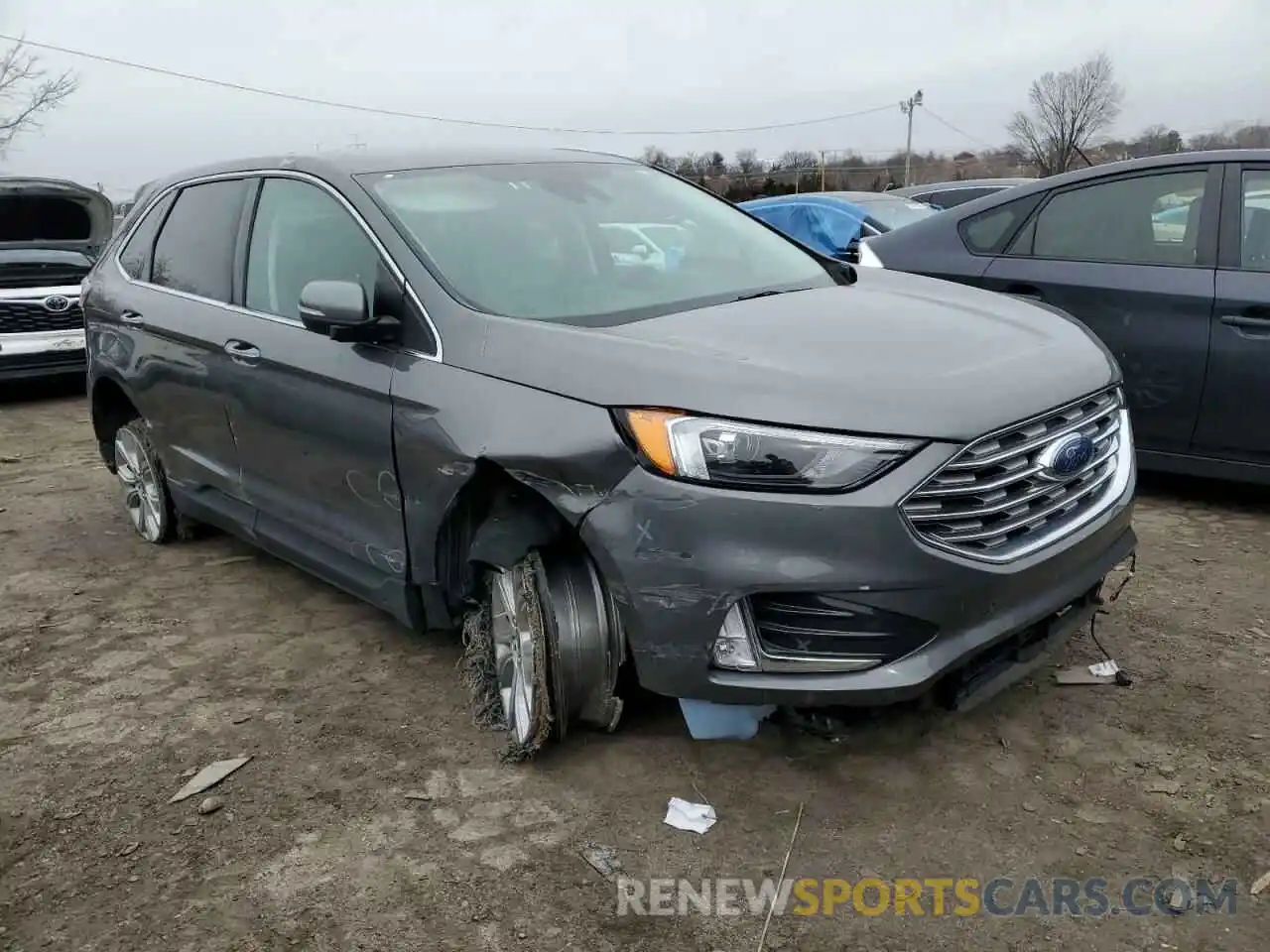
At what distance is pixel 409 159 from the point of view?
12.2ft

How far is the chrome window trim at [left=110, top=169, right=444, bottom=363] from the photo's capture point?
3125 millimetres

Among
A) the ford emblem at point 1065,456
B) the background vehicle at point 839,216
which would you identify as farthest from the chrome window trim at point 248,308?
the background vehicle at point 839,216

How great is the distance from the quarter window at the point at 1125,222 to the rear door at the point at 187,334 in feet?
11.7

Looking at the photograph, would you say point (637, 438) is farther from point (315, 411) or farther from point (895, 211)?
Answer: point (895, 211)

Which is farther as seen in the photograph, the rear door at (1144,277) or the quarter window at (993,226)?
the quarter window at (993,226)

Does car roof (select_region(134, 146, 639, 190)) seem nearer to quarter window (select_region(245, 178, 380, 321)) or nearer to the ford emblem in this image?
quarter window (select_region(245, 178, 380, 321))

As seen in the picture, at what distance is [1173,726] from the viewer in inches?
121

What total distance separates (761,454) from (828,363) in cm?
31

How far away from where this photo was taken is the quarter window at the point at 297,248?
3.43 metres

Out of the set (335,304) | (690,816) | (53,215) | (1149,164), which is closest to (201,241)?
(335,304)

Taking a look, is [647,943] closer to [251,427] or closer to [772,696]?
[772,696]

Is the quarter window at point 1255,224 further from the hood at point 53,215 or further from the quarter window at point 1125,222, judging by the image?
the hood at point 53,215

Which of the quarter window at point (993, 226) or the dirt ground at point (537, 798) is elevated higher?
the quarter window at point (993, 226)

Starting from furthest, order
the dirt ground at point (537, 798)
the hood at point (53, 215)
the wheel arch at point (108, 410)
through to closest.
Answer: the hood at point (53, 215) → the wheel arch at point (108, 410) → the dirt ground at point (537, 798)
